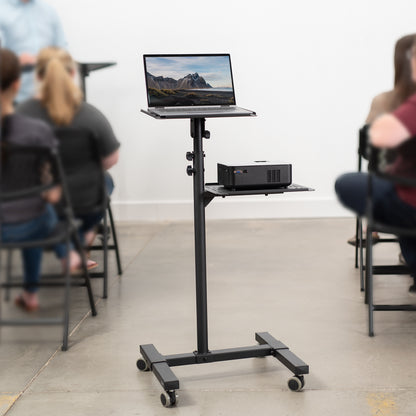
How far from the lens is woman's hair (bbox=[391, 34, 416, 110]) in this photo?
2.93ft

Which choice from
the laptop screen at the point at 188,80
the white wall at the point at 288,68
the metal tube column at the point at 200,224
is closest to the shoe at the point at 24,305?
the laptop screen at the point at 188,80

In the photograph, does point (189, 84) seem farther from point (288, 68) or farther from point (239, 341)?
point (288, 68)

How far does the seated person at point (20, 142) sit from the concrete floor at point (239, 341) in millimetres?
469

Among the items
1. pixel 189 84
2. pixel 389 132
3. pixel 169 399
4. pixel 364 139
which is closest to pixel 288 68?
pixel 169 399

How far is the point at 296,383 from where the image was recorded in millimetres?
3230

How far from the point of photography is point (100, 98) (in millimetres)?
873

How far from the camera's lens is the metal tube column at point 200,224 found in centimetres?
304

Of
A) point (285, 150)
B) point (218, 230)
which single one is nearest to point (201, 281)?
point (218, 230)

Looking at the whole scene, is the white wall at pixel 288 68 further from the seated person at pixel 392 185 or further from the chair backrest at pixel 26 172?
the chair backrest at pixel 26 172

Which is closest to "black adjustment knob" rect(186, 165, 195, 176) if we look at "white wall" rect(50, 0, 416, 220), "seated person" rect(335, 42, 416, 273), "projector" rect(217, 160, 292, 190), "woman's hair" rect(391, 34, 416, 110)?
"projector" rect(217, 160, 292, 190)

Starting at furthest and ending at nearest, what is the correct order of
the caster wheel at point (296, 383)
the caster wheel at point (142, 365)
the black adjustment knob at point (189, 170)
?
1. the caster wheel at point (142, 365)
2. the caster wheel at point (296, 383)
3. the black adjustment knob at point (189, 170)

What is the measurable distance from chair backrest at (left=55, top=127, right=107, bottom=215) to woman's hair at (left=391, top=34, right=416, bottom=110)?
381mm

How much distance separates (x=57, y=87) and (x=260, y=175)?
1.61m

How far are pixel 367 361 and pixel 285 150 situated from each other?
406 centimetres
